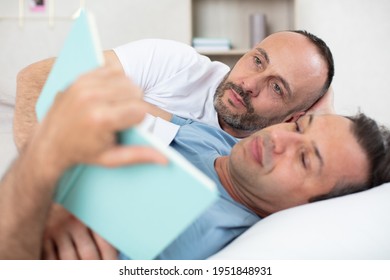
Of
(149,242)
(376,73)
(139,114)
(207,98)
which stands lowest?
(376,73)

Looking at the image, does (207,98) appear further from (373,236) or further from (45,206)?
(45,206)

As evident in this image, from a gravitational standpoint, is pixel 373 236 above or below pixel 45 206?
below

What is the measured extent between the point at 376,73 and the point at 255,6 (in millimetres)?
687

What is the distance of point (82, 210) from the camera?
1.61 ft

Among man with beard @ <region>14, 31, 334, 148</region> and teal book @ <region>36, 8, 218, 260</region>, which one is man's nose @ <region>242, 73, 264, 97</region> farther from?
teal book @ <region>36, 8, 218, 260</region>

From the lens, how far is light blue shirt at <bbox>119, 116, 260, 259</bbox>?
2.25ft

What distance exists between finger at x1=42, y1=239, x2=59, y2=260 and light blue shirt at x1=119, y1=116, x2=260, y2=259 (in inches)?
6.0

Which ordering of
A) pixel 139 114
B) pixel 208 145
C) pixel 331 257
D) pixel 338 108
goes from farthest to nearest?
pixel 338 108 < pixel 208 145 < pixel 331 257 < pixel 139 114

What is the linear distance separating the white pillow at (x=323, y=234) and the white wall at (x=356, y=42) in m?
1.63

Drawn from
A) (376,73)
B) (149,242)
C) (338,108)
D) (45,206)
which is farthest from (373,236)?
(376,73)

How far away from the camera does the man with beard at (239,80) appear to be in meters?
1.21

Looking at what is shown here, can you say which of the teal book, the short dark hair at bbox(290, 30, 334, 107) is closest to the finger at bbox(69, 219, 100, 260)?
the teal book

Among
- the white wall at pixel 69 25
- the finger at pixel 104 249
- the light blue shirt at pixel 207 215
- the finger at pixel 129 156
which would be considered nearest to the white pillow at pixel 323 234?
the light blue shirt at pixel 207 215

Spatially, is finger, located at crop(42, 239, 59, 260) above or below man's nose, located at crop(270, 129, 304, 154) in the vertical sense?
below
